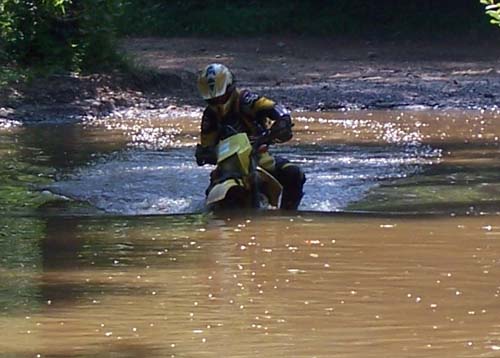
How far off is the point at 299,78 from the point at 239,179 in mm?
12917

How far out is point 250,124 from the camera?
10828 millimetres

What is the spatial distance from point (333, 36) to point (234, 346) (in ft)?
82.9

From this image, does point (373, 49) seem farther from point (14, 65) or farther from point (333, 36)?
point (14, 65)

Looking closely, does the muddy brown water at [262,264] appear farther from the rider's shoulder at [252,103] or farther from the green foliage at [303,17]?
the green foliage at [303,17]

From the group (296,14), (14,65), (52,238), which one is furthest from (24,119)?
(296,14)

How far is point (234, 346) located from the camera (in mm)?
6102

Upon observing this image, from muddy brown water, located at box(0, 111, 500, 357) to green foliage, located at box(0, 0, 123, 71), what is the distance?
257 inches

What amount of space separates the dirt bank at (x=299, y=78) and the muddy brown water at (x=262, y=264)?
17.0 feet

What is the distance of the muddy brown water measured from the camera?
6.24 m

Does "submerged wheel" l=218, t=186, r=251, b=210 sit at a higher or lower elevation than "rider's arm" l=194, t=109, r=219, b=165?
lower

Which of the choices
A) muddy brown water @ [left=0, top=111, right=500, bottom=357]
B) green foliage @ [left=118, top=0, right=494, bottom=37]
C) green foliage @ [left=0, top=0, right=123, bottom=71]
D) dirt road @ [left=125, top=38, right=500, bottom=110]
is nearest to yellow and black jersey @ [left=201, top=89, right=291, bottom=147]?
muddy brown water @ [left=0, top=111, right=500, bottom=357]

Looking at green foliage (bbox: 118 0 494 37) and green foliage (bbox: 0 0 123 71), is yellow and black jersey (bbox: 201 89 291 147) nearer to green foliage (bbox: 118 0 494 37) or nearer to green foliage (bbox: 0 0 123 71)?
green foliage (bbox: 0 0 123 71)

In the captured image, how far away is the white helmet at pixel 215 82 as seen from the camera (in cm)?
1046

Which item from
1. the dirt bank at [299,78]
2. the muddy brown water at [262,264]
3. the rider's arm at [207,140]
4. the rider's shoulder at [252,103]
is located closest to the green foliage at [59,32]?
the dirt bank at [299,78]
